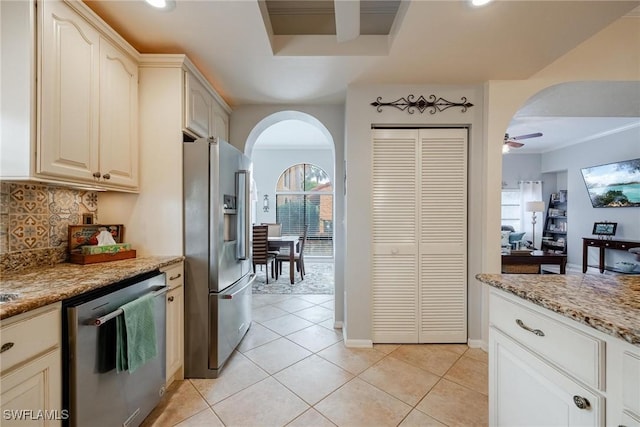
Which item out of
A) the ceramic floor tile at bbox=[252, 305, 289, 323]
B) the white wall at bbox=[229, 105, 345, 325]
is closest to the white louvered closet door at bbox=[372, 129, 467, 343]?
the white wall at bbox=[229, 105, 345, 325]

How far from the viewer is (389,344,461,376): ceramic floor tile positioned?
2080 millimetres

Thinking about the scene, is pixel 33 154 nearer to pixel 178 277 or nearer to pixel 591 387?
pixel 178 277

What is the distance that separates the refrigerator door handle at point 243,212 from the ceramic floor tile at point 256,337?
2.73ft

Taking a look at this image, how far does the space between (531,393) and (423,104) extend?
87.8 inches

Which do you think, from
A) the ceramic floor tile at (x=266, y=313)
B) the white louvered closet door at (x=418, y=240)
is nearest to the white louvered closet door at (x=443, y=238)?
the white louvered closet door at (x=418, y=240)

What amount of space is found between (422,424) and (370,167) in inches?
75.7

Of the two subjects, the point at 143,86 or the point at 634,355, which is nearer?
the point at 634,355

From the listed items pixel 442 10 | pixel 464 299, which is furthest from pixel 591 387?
pixel 442 10

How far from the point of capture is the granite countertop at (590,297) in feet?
2.45

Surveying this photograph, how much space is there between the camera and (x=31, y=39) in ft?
3.87

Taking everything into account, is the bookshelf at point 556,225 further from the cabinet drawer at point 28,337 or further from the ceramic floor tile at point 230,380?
the cabinet drawer at point 28,337

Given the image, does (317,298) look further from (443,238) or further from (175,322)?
(175,322)

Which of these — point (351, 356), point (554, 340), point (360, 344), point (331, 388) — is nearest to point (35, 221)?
point (331, 388)

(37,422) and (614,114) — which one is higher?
(614,114)
